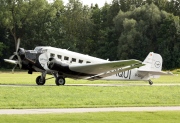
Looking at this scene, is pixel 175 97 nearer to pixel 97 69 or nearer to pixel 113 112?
pixel 113 112

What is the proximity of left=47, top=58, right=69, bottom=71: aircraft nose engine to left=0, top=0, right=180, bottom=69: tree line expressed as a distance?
58.6m

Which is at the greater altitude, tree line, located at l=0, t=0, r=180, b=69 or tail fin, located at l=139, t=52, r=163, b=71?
tree line, located at l=0, t=0, r=180, b=69

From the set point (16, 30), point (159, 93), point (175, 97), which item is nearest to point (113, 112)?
point (175, 97)

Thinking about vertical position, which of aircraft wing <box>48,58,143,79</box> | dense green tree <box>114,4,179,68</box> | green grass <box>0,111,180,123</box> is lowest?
green grass <box>0,111,180,123</box>

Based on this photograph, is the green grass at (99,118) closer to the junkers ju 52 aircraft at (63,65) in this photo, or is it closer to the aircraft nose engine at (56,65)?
the junkers ju 52 aircraft at (63,65)

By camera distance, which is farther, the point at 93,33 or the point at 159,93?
the point at 93,33

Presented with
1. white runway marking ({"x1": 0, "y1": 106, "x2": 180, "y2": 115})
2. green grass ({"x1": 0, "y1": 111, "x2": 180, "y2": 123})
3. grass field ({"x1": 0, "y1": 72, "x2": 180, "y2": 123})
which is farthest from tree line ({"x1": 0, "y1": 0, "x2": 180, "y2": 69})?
green grass ({"x1": 0, "y1": 111, "x2": 180, "y2": 123})

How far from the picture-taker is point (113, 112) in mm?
20672

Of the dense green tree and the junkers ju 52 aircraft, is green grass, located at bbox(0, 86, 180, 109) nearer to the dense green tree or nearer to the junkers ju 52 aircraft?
the junkers ju 52 aircraft

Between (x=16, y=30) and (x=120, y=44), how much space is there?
2117cm

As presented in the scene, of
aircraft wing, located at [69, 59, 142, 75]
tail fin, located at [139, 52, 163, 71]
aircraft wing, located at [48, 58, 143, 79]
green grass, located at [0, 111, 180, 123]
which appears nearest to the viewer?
green grass, located at [0, 111, 180, 123]

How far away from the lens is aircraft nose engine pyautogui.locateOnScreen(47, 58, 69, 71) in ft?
120

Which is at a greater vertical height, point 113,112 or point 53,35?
point 53,35

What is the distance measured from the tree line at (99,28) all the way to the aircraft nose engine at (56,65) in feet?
192
